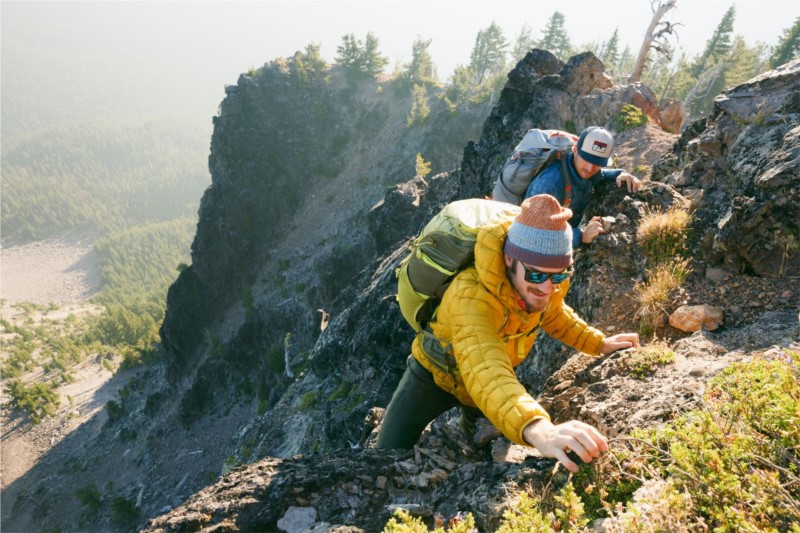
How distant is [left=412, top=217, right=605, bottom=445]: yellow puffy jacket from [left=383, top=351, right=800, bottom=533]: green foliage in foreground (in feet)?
2.25

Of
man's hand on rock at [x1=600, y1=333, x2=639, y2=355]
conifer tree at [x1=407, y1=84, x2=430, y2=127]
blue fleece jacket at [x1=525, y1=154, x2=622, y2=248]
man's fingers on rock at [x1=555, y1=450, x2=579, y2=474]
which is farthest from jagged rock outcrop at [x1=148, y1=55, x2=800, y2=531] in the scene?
conifer tree at [x1=407, y1=84, x2=430, y2=127]

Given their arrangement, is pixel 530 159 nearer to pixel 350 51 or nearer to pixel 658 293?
pixel 658 293

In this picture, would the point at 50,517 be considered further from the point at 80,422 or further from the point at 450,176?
the point at 450,176

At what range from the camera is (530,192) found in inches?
257

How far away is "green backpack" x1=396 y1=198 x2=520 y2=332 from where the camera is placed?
4246 mm

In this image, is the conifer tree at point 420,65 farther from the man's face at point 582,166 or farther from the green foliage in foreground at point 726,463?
the green foliage in foreground at point 726,463

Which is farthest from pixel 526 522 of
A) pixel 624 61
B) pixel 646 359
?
pixel 624 61

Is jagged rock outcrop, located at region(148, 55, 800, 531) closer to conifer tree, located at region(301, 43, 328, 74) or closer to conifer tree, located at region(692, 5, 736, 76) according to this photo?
conifer tree, located at region(692, 5, 736, 76)

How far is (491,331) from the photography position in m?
3.73

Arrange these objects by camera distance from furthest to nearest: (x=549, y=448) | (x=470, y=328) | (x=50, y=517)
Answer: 1. (x=50, y=517)
2. (x=470, y=328)
3. (x=549, y=448)

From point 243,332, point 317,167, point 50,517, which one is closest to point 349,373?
point 243,332

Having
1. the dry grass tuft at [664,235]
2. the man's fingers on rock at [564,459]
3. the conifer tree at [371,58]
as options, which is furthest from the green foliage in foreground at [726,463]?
the conifer tree at [371,58]

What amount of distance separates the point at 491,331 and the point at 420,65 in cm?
7203

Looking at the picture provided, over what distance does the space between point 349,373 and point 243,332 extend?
31800 mm
